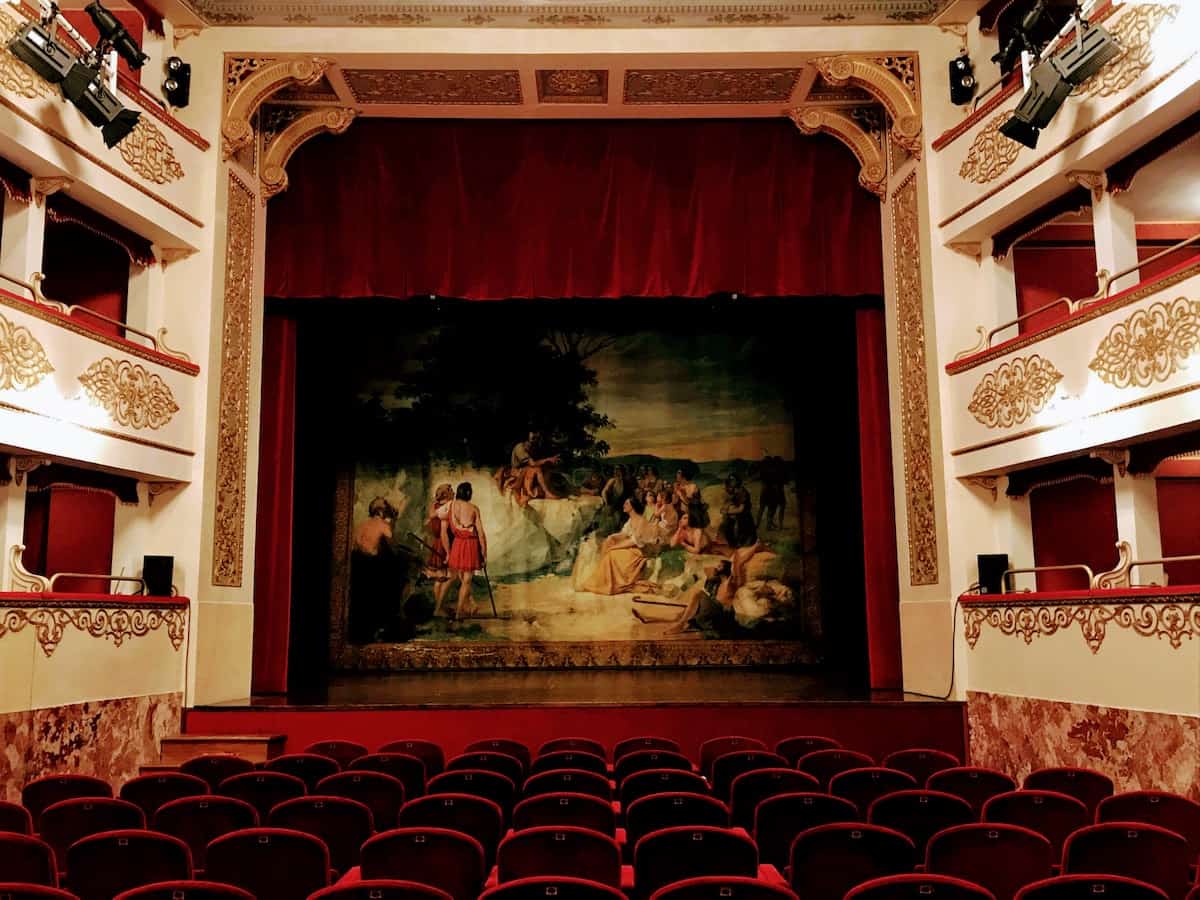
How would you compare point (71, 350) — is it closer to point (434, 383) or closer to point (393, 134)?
point (393, 134)

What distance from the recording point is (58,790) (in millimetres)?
5297

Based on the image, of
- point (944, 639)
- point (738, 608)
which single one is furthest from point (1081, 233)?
point (738, 608)

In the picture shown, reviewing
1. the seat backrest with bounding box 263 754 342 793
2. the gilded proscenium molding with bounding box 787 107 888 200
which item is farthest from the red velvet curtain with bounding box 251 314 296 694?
the gilded proscenium molding with bounding box 787 107 888 200

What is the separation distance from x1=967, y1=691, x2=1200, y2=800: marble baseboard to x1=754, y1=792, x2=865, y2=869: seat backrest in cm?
333

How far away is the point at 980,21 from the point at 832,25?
1404 millimetres

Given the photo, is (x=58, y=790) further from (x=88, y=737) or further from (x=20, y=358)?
(x=20, y=358)

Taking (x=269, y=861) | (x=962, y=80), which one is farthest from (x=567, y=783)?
(x=962, y=80)

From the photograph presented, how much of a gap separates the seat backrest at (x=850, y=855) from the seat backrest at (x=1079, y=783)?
2.12 metres

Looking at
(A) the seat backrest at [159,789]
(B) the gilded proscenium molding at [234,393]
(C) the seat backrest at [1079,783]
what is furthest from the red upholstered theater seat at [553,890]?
(B) the gilded proscenium molding at [234,393]

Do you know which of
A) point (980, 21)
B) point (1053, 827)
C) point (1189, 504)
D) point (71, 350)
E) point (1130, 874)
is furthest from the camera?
point (1189, 504)

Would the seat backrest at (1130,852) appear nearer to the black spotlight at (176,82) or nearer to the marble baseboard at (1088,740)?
the marble baseboard at (1088,740)

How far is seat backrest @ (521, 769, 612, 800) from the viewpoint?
5.07 meters

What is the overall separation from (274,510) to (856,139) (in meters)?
7.28

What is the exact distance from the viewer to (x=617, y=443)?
13.9 meters
